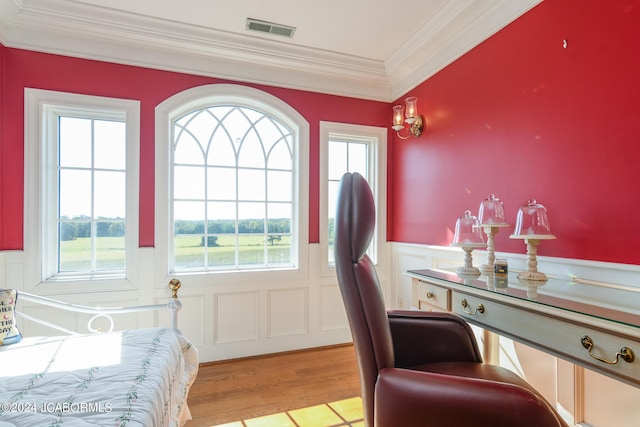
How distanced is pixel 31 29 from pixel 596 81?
142 inches

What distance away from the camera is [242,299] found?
2.75 m

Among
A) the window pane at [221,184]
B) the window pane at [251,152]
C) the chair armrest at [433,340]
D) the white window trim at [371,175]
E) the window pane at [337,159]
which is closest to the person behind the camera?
the chair armrest at [433,340]

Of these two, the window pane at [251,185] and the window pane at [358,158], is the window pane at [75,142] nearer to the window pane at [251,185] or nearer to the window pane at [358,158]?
the window pane at [251,185]

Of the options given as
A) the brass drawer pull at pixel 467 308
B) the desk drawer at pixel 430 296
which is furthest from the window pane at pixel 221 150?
the brass drawer pull at pixel 467 308

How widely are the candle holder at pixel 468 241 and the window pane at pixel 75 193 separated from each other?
9.17ft

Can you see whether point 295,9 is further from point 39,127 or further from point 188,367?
point 188,367

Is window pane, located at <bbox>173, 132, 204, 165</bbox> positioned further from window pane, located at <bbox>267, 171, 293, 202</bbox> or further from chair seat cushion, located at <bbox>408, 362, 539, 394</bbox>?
chair seat cushion, located at <bbox>408, 362, 539, 394</bbox>

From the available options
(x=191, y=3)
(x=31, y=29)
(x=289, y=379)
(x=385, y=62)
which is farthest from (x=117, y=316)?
(x=385, y=62)

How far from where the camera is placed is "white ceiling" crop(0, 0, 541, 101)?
6.98 feet

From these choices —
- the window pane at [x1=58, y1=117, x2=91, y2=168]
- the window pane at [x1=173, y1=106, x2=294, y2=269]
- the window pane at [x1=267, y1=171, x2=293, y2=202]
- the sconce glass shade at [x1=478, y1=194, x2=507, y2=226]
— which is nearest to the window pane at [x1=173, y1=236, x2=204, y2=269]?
the window pane at [x1=173, y1=106, x2=294, y2=269]

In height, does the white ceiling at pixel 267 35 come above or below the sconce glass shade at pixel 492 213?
above

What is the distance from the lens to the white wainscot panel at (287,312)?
9.30 ft

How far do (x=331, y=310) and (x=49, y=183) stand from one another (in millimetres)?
2611

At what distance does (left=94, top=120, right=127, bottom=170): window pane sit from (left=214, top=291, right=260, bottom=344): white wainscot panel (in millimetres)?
1404
